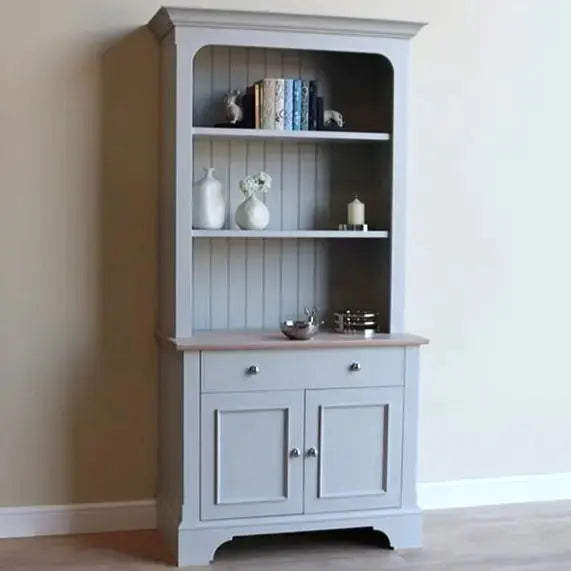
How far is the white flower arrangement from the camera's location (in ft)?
12.0

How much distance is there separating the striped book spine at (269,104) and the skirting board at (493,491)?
168cm

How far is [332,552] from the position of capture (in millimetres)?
3596

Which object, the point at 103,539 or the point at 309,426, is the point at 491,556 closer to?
the point at 309,426

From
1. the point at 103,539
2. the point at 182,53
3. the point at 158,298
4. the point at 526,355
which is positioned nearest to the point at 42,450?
the point at 103,539

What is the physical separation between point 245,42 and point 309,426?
1.42 m

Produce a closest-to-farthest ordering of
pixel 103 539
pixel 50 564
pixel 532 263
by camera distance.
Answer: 1. pixel 50 564
2. pixel 103 539
3. pixel 532 263

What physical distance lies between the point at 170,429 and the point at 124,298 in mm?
548

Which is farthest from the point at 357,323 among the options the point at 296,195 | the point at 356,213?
the point at 296,195

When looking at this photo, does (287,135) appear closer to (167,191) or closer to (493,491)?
(167,191)

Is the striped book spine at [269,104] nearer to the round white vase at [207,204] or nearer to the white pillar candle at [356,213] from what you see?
the round white vase at [207,204]

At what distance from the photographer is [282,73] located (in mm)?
3857

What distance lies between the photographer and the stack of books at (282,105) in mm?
3600

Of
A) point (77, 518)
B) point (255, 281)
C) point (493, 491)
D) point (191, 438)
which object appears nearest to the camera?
point (191, 438)

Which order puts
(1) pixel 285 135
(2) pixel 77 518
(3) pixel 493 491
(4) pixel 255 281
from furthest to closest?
1. (3) pixel 493 491
2. (4) pixel 255 281
3. (2) pixel 77 518
4. (1) pixel 285 135
